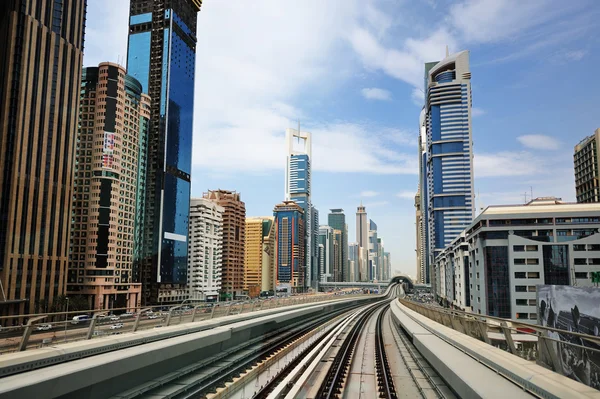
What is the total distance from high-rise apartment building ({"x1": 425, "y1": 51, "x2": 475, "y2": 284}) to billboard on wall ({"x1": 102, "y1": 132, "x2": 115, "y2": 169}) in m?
105

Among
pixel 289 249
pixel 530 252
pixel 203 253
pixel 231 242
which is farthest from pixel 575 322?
pixel 289 249

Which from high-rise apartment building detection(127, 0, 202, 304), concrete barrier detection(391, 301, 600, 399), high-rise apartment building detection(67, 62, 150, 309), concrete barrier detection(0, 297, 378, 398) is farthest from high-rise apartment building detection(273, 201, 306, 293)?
concrete barrier detection(391, 301, 600, 399)

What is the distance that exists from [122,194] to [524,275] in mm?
67570

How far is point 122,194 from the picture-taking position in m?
80.0

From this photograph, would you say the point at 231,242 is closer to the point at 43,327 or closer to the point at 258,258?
the point at 258,258

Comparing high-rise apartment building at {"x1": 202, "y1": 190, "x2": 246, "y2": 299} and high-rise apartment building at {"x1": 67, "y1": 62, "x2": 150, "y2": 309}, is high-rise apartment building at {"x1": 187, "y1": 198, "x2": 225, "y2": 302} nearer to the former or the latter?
high-rise apartment building at {"x1": 202, "y1": 190, "x2": 246, "y2": 299}

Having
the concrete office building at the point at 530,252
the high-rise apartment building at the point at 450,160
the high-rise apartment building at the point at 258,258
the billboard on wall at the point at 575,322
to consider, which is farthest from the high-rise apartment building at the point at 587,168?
the high-rise apartment building at the point at 258,258

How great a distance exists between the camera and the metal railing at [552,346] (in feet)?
16.6

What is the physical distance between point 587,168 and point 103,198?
330 feet

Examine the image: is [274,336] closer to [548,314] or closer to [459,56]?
[548,314]

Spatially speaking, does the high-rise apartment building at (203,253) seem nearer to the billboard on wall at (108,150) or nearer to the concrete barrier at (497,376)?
the billboard on wall at (108,150)

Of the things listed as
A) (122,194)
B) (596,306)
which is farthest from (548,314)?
(122,194)

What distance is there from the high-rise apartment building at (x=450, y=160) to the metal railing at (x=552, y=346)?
139986mm

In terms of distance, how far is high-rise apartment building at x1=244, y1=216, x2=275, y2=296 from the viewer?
164 metres
